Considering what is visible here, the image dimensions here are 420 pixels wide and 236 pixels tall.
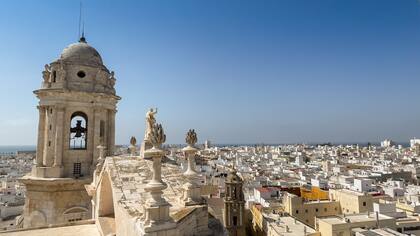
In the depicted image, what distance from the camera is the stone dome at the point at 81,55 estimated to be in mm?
13547

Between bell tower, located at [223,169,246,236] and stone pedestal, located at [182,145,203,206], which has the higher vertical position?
stone pedestal, located at [182,145,203,206]

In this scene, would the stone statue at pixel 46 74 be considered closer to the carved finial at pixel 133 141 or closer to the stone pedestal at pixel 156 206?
the carved finial at pixel 133 141

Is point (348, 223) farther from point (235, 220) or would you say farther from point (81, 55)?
point (81, 55)

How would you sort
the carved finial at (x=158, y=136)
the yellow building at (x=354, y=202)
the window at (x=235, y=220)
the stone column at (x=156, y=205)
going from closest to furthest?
the stone column at (x=156, y=205) < the carved finial at (x=158, y=136) < the window at (x=235, y=220) < the yellow building at (x=354, y=202)

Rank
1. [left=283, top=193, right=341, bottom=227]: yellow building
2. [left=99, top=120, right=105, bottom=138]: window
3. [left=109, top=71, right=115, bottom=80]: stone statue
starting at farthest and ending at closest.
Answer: [left=283, top=193, right=341, bottom=227]: yellow building
[left=109, top=71, right=115, bottom=80]: stone statue
[left=99, top=120, right=105, bottom=138]: window

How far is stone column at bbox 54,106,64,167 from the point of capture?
13.0 meters

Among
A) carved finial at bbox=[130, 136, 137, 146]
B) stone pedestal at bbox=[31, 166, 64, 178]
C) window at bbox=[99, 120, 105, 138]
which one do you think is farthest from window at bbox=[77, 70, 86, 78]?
stone pedestal at bbox=[31, 166, 64, 178]

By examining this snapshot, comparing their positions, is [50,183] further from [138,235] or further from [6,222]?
[6,222]

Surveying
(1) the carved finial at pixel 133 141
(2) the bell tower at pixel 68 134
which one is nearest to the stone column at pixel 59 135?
(2) the bell tower at pixel 68 134

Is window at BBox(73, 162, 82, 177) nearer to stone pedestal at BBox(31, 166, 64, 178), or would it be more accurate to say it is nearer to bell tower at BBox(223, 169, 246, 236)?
stone pedestal at BBox(31, 166, 64, 178)

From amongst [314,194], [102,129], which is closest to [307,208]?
[314,194]

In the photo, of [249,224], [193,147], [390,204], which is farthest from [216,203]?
[193,147]

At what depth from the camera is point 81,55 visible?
541 inches

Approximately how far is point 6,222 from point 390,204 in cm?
3556
